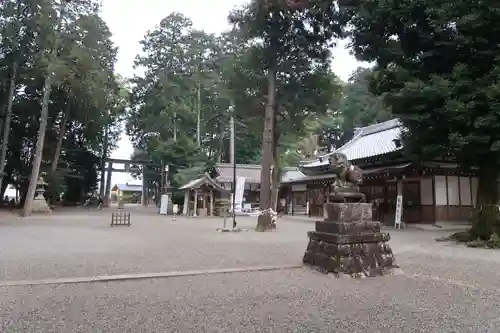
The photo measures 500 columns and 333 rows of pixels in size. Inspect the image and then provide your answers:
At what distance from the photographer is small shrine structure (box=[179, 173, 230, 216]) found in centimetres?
2452

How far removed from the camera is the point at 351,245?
5.97 metres

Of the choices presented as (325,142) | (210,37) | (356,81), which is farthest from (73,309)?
(356,81)

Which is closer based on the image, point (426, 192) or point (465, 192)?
point (426, 192)

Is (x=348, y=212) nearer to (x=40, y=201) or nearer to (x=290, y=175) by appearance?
(x=40, y=201)

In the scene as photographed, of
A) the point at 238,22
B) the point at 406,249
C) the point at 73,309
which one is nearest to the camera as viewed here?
the point at 73,309

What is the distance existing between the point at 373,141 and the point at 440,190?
6.16 metres

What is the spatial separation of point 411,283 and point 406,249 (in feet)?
14.2

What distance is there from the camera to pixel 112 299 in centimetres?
434

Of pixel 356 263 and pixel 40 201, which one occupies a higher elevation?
pixel 40 201

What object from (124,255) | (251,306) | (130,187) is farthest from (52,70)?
(130,187)

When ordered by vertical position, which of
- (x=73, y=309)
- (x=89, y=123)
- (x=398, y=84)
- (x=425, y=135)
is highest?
(x=89, y=123)

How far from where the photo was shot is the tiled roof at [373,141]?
1979 cm

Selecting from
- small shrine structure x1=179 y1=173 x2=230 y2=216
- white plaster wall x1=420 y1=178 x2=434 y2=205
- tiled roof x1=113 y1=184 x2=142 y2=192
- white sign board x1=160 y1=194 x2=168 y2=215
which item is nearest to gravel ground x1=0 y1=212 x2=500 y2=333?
white plaster wall x1=420 y1=178 x2=434 y2=205

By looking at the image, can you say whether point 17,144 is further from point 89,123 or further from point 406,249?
point 406,249
